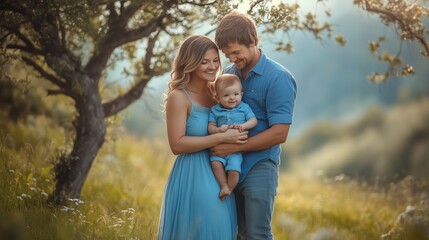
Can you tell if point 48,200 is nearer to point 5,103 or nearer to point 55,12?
point 55,12

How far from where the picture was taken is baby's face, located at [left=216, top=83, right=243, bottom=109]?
14.3 ft

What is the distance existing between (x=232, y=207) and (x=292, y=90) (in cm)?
100

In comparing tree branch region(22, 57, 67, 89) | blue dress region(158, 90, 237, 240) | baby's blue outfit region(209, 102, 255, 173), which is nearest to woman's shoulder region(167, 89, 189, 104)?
blue dress region(158, 90, 237, 240)

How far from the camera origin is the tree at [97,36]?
5625mm

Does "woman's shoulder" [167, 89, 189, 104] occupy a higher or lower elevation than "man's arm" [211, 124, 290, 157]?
higher

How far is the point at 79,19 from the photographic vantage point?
5.47 metres

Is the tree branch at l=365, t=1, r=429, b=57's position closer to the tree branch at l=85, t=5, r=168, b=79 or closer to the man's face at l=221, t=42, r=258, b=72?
the man's face at l=221, t=42, r=258, b=72

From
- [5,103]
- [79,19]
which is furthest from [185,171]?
[5,103]

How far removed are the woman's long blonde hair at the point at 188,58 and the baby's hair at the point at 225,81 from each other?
8.0 inches

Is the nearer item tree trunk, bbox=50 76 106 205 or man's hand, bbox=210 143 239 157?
man's hand, bbox=210 143 239 157

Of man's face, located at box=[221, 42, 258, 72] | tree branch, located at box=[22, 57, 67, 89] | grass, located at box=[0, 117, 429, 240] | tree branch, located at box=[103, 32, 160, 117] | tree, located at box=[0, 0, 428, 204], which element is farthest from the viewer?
tree branch, located at box=[103, 32, 160, 117]

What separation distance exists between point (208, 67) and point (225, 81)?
17cm

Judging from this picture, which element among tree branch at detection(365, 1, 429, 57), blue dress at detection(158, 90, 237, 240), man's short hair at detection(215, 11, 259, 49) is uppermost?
tree branch at detection(365, 1, 429, 57)

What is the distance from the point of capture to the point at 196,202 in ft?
14.1
